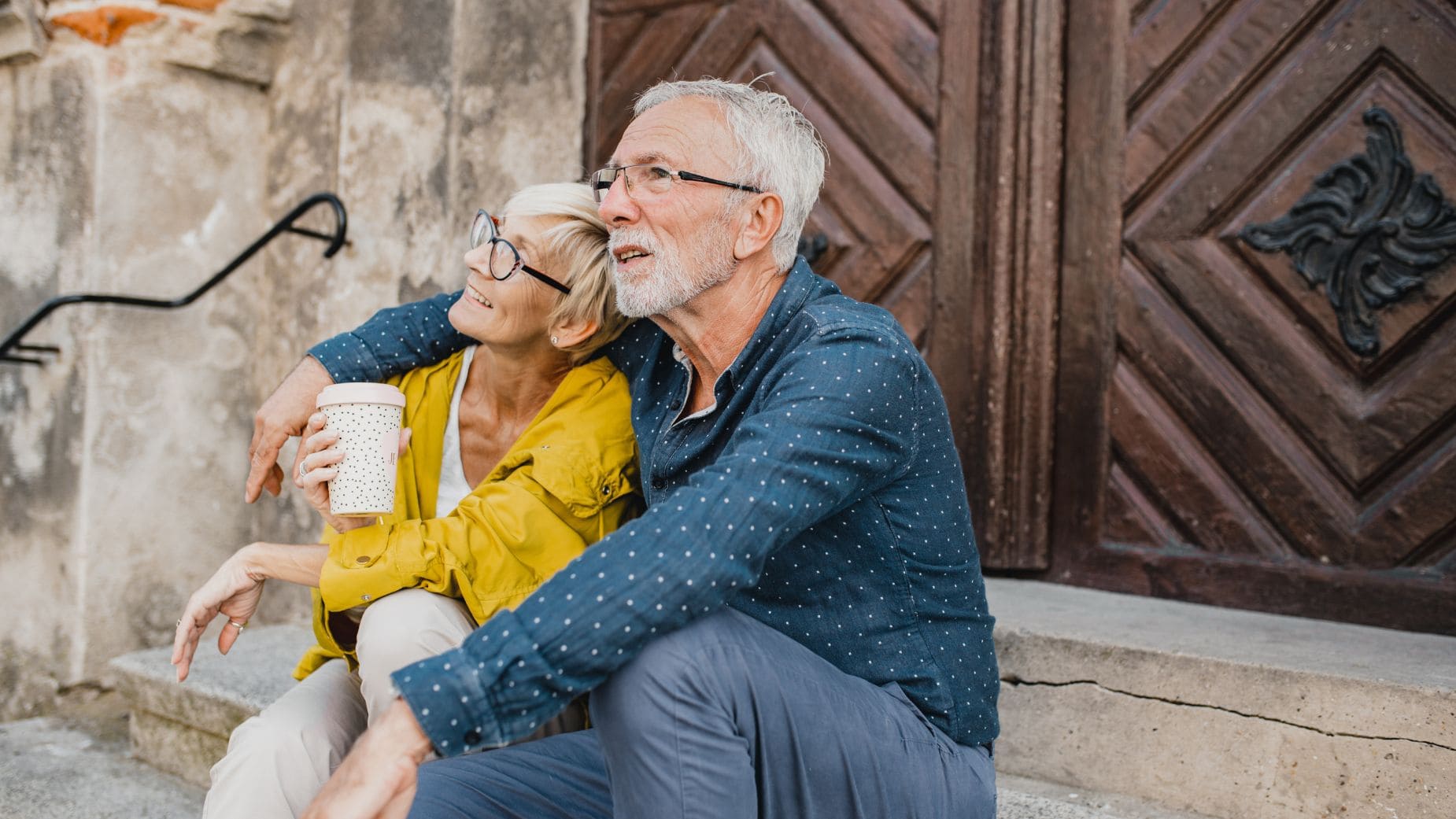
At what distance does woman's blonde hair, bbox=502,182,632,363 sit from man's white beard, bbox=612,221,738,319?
0.16 metres

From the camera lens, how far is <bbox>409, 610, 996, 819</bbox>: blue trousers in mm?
1463

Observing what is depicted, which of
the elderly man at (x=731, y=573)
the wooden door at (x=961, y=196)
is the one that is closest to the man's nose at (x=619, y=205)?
the elderly man at (x=731, y=573)

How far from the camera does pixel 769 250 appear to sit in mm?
2004

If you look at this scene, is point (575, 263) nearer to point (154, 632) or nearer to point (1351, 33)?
point (1351, 33)

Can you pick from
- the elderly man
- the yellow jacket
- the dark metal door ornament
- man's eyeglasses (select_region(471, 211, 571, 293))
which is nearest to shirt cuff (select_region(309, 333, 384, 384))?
the elderly man

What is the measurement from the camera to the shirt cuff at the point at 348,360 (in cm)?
225

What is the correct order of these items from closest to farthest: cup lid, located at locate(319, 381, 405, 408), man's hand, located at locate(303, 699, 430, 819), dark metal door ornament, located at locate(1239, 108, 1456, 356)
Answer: man's hand, located at locate(303, 699, 430, 819) < cup lid, located at locate(319, 381, 405, 408) < dark metal door ornament, located at locate(1239, 108, 1456, 356)

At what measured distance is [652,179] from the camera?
200 cm

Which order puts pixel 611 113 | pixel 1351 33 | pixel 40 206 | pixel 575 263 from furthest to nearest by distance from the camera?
pixel 611 113
pixel 40 206
pixel 1351 33
pixel 575 263

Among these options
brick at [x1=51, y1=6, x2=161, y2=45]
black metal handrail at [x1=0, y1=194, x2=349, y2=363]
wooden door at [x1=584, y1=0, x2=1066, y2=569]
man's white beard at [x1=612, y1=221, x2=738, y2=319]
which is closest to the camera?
man's white beard at [x1=612, y1=221, x2=738, y2=319]

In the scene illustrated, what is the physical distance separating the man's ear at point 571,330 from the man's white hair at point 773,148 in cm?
36

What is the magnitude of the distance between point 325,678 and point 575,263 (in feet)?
2.66

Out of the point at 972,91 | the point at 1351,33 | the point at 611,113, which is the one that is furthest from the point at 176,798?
the point at 1351,33

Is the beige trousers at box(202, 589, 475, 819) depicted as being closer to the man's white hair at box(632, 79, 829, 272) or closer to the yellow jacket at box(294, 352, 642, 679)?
the yellow jacket at box(294, 352, 642, 679)
